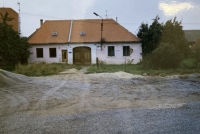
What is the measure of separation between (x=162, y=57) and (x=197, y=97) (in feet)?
31.2

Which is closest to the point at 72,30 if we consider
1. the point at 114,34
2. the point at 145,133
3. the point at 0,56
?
the point at 114,34

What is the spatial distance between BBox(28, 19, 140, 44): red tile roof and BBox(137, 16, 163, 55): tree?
0.93 meters

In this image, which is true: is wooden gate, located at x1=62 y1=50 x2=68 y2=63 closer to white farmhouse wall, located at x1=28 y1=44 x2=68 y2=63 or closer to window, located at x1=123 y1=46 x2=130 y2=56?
white farmhouse wall, located at x1=28 y1=44 x2=68 y2=63

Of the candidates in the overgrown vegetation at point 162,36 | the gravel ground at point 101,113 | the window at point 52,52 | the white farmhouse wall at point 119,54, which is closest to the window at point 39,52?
the window at point 52,52

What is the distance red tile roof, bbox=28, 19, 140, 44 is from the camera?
2477cm

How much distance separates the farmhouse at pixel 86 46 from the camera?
24.5 meters

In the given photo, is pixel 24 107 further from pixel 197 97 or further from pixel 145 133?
pixel 197 97

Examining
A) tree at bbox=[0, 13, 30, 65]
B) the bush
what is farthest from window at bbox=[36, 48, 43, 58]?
the bush

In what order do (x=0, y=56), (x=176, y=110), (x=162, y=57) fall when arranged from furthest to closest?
(x=0, y=56) < (x=162, y=57) < (x=176, y=110)

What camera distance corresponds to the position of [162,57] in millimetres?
16109

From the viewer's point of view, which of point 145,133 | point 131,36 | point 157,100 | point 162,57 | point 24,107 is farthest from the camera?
point 131,36

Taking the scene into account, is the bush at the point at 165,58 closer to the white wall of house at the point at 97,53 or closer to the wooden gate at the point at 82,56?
the white wall of house at the point at 97,53

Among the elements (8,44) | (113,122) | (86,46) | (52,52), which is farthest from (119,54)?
(113,122)

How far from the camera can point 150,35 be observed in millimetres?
23266
